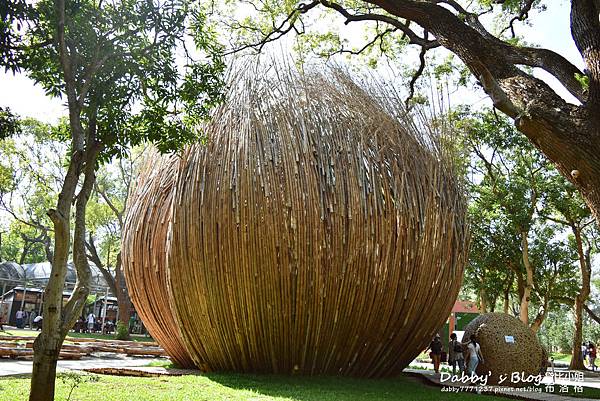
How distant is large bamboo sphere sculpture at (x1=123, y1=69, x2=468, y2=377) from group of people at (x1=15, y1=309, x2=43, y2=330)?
802 inches

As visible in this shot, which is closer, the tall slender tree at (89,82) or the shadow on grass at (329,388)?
the tall slender tree at (89,82)

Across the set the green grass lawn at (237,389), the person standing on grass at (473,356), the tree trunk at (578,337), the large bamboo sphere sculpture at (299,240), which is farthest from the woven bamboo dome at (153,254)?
the tree trunk at (578,337)

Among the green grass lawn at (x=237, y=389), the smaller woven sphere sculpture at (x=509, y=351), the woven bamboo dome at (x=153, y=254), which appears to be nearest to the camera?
the green grass lawn at (x=237, y=389)

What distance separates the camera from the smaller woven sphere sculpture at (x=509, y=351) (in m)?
12.4

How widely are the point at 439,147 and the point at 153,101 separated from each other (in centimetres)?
694

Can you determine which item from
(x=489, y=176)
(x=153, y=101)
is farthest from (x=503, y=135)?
(x=153, y=101)

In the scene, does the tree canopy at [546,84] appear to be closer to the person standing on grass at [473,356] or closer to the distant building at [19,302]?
the person standing on grass at [473,356]

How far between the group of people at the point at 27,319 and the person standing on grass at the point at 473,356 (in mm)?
21848

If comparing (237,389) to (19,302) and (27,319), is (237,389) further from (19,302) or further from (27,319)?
(19,302)

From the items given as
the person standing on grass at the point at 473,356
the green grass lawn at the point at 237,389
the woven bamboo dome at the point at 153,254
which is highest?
the woven bamboo dome at the point at 153,254

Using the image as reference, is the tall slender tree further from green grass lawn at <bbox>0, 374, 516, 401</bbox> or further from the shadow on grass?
the shadow on grass

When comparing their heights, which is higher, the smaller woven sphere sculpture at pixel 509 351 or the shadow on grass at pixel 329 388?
the smaller woven sphere sculpture at pixel 509 351

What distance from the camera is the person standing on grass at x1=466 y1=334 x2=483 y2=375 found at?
1227 centimetres

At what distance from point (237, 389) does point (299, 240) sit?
2.60 metres
